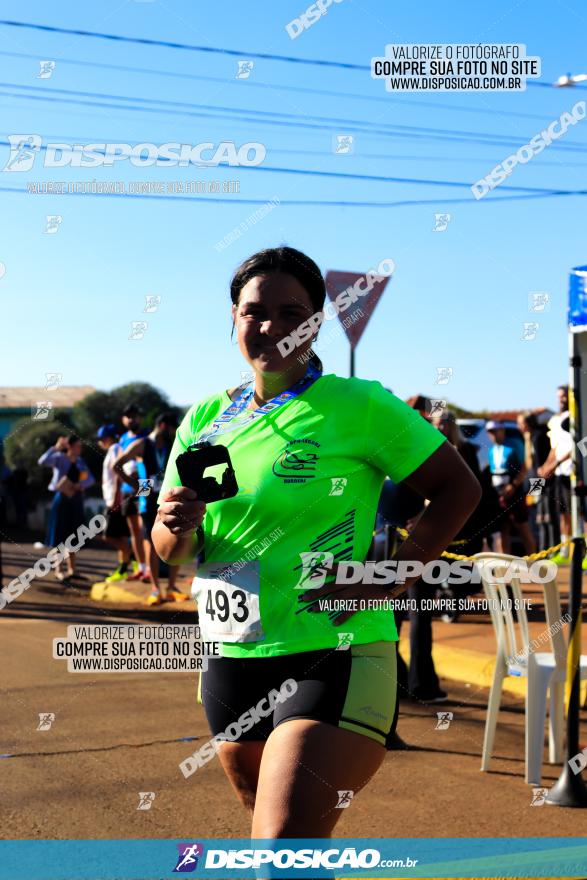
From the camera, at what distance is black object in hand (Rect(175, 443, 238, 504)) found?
257 cm

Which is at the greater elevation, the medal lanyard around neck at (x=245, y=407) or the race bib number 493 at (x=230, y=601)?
the medal lanyard around neck at (x=245, y=407)

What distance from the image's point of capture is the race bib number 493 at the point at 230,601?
2.59 meters

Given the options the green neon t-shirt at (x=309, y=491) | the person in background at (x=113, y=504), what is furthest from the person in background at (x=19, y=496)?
the green neon t-shirt at (x=309, y=491)

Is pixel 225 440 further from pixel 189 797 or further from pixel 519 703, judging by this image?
pixel 519 703

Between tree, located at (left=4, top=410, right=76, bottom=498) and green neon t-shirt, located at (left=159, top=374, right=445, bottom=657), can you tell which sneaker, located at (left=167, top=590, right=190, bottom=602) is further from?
tree, located at (left=4, top=410, right=76, bottom=498)

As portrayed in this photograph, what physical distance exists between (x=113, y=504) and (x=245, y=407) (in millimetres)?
10568

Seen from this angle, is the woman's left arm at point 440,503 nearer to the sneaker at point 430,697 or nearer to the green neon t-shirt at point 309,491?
the green neon t-shirt at point 309,491

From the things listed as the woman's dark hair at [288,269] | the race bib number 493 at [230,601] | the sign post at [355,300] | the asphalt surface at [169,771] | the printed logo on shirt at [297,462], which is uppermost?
the sign post at [355,300]

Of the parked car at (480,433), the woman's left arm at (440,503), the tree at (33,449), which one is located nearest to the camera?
the woman's left arm at (440,503)

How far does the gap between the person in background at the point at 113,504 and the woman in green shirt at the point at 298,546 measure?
10069mm

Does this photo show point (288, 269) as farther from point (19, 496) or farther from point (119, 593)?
point (19, 496)

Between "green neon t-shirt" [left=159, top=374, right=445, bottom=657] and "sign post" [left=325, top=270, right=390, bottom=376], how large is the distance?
21.2 ft

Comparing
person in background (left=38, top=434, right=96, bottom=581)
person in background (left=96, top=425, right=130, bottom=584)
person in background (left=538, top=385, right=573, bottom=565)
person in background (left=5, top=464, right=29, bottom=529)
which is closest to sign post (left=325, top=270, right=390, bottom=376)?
person in background (left=538, top=385, right=573, bottom=565)

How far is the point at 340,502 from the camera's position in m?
2.61
